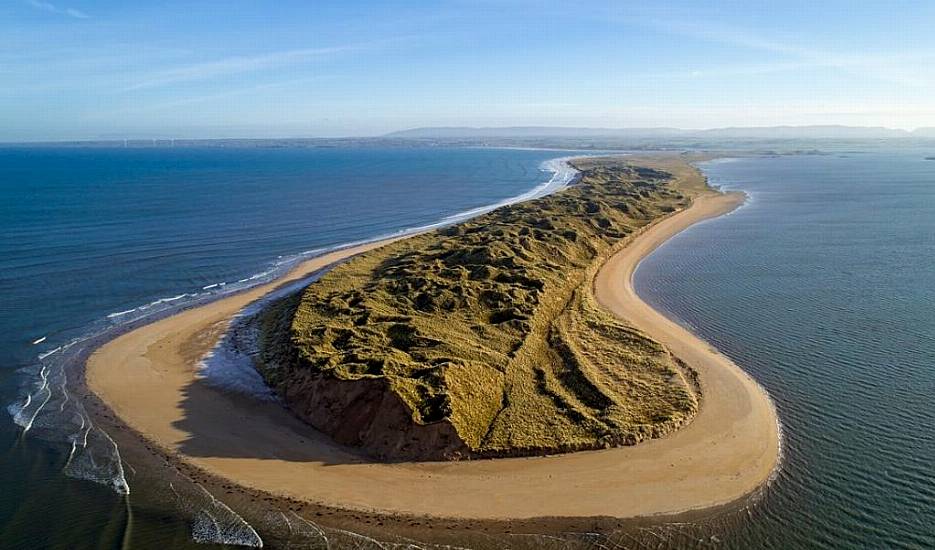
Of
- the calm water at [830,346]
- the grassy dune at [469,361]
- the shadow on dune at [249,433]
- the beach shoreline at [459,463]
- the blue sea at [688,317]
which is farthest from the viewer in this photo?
the grassy dune at [469,361]

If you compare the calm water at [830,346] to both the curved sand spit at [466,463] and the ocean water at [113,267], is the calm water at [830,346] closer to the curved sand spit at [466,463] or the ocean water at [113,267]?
the curved sand spit at [466,463]

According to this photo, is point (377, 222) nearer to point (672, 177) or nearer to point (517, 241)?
point (517, 241)

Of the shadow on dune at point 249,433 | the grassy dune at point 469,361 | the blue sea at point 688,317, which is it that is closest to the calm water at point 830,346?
the blue sea at point 688,317

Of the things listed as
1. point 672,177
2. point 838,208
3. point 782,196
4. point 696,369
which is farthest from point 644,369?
point 672,177

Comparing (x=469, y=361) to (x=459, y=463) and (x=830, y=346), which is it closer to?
(x=459, y=463)

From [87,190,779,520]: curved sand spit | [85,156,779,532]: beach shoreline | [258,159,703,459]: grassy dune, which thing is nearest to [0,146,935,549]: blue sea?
[85,156,779,532]: beach shoreline

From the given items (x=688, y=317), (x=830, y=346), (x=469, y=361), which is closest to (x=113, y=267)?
(x=469, y=361)
